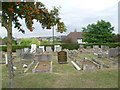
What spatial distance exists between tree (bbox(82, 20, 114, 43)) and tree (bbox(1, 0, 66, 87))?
2729 centimetres

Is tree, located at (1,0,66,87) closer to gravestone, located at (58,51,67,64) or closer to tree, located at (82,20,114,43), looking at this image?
gravestone, located at (58,51,67,64)

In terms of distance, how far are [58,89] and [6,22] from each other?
10.3 feet

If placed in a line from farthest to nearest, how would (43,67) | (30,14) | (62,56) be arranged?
(62,56)
(43,67)
(30,14)

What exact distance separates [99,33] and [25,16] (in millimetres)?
29703

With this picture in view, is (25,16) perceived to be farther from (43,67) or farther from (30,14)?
(43,67)

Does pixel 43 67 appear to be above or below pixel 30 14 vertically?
below

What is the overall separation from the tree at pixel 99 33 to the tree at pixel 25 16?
2729cm

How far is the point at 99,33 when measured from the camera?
31734 millimetres

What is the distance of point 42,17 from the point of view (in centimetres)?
462

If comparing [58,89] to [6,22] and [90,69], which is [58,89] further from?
[90,69]

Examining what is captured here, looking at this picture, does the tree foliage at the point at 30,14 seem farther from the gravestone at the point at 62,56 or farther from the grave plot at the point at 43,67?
the gravestone at the point at 62,56

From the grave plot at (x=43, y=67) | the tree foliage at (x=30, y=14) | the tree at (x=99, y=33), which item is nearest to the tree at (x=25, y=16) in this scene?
the tree foliage at (x=30, y=14)

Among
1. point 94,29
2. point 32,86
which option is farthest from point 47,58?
point 94,29

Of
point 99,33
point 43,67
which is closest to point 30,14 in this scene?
point 43,67
